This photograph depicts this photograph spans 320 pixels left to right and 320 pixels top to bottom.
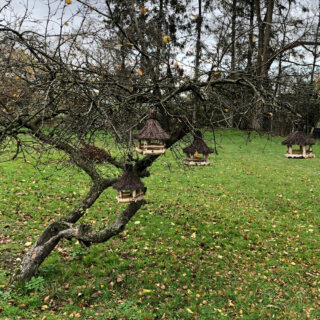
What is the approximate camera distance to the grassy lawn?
17.3ft

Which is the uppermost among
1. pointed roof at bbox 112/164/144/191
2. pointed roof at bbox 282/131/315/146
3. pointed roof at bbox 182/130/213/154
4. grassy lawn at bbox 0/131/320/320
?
pointed roof at bbox 282/131/315/146

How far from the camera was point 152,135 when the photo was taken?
4047 millimetres

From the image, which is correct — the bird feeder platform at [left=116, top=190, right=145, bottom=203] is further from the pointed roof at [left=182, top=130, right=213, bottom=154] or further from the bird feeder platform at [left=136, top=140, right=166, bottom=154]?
the pointed roof at [left=182, top=130, right=213, bottom=154]

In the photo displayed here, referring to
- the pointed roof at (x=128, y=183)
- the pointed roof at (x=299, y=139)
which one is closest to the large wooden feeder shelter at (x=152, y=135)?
the pointed roof at (x=128, y=183)

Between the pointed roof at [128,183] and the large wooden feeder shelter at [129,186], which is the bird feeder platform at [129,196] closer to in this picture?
the large wooden feeder shelter at [129,186]

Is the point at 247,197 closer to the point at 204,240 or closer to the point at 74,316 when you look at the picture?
the point at 204,240

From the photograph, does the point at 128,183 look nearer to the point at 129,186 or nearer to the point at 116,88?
the point at 129,186

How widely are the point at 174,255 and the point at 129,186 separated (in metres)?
3.10

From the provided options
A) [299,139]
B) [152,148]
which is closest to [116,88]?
[152,148]

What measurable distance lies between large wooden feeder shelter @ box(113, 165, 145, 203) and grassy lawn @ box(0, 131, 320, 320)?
1.47 m

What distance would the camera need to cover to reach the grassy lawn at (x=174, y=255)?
5.28 m

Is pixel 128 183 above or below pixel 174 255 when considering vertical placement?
above

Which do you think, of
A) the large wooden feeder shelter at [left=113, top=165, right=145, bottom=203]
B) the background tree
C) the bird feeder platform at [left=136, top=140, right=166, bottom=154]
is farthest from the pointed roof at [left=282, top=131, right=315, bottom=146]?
the large wooden feeder shelter at [left=113, top=165, right=145, bottom=203]

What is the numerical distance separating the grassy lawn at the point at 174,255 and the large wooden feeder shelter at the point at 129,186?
58.0 inches
